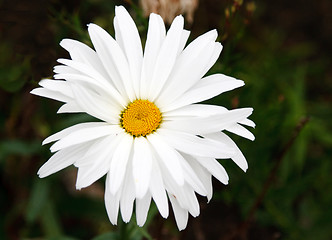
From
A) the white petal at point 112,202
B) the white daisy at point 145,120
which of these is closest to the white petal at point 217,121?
the white daisy at point 145,120

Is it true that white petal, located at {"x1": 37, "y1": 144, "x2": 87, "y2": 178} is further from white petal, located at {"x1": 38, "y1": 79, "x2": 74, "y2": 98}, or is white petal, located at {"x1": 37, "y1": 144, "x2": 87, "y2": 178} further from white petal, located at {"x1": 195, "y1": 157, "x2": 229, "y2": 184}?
white petal, located at {"x1": 195, "y1": 157, "x2": 229, "y2": 184}

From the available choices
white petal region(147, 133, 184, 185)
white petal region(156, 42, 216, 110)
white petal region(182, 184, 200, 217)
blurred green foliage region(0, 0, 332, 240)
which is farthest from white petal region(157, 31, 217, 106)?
blurred green foliage region(0, 0, 332, 240)

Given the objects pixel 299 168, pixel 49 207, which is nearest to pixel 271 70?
pixel 299 168

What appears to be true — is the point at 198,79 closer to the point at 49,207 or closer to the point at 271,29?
the point at 49,207

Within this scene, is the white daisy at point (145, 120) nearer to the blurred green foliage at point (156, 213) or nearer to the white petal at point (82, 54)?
the white petal at point (82, 54)

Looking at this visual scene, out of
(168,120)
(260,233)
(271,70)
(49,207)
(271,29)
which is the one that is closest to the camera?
(168,120)

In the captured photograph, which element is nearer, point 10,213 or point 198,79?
point 198,79

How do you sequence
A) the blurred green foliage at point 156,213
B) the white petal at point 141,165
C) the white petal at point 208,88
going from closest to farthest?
the white petal at point 141,165 → the white petal at point 208,88 → the blurred green foliage at point 156,213
